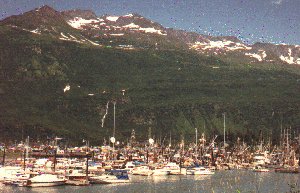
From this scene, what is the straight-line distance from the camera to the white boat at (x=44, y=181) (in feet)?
326

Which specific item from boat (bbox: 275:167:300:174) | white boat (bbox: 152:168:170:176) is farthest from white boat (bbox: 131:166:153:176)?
boat (bbox: 275:167:300:174)

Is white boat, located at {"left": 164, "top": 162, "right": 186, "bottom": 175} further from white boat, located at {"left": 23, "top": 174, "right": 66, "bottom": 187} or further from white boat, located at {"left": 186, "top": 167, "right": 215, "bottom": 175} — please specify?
white boat, located at {"left": 23, "top": 174, "right": 66, "bottom": 187}

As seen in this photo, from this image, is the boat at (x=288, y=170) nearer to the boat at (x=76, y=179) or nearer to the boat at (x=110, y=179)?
the boat at (x=110, y=179)

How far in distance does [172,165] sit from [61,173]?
129 feet

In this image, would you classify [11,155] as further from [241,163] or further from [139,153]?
[241,163]

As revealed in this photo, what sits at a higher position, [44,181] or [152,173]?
[152,173]

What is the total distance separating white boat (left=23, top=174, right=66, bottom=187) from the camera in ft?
326

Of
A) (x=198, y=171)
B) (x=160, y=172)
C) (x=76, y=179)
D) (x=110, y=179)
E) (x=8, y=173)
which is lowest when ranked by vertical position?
(x=110, y=179)

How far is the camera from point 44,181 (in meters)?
100

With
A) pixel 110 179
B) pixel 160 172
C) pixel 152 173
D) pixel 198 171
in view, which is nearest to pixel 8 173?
pixel 110 179

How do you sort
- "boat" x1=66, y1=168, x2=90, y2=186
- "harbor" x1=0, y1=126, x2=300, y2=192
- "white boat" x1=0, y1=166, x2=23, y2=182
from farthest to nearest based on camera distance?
"white boat" x1=0, y1=166, x2=23, y2=182 < "boat" x1=66, y1=168, x2=90, y2=186 < "harbor" x1=0, y1=126, x2=300, y2=192

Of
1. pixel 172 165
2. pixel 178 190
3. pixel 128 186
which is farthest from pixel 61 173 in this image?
pixel 172 165

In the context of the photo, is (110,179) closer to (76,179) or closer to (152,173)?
(76,179)

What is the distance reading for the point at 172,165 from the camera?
465 ft
